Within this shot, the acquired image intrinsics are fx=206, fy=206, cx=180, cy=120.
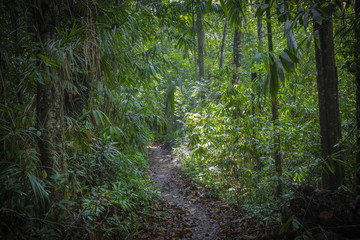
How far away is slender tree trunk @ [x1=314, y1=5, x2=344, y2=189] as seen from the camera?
189 cm

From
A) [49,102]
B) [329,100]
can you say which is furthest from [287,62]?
[49,102]

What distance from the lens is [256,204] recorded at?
11.0 feet

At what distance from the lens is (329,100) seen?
75.8 inches

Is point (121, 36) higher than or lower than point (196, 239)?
higher

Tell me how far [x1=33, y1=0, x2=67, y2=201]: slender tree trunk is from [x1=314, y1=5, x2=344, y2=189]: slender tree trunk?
7.99 ft

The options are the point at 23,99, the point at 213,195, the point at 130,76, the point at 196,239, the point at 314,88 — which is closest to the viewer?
the point at 23,99

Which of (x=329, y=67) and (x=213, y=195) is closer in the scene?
(x=329, y=67)

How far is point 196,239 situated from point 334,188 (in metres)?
1.96

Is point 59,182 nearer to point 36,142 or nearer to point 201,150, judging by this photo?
point 36,142

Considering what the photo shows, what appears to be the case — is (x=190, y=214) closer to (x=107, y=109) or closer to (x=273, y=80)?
(x=107, y=109)

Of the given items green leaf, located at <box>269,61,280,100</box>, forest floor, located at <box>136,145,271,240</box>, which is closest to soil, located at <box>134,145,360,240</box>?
forest floor, located at <box>136,145,271,240</box>

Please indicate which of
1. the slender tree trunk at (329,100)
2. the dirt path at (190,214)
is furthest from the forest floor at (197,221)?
the slender tree trunk at (329,100)

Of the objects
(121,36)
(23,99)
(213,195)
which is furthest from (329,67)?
(213,195)

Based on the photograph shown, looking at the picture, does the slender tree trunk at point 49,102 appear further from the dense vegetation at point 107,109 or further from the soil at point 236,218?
the soil at point 236,218
